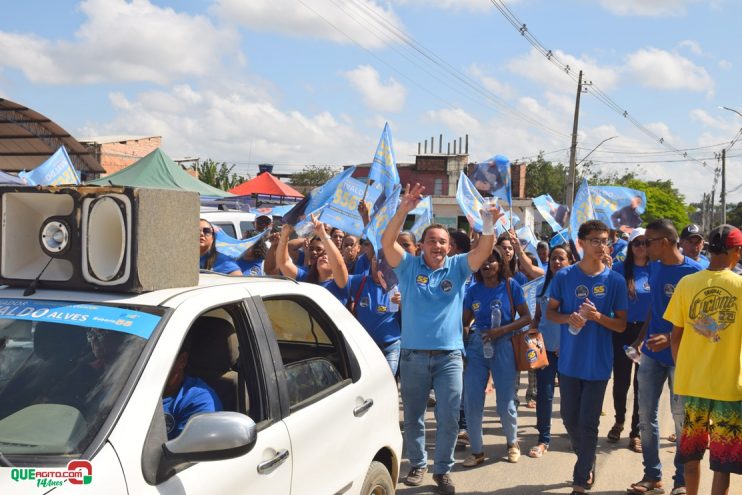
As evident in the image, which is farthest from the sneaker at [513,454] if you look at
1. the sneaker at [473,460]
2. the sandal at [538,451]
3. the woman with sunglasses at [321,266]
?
the woman with sunglasses at [321,266]

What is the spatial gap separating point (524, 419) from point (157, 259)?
255 inches

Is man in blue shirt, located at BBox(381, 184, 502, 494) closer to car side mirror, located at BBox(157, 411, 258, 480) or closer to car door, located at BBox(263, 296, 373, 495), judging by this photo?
car door, located at BBox(263, 296, 373, 495)

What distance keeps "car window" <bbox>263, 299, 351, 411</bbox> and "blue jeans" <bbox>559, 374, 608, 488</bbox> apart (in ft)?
8.16

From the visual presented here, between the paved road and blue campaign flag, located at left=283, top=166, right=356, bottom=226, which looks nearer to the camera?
the paved road

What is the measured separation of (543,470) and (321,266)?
8.54 feet

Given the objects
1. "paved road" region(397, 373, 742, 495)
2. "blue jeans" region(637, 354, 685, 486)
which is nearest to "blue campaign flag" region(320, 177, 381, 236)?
"paved road" region(397, 373, 742, 495)

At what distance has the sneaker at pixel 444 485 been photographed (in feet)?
19.6

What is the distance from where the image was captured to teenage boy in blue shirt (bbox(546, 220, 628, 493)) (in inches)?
227

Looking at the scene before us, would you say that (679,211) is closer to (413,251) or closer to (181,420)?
(413,251)

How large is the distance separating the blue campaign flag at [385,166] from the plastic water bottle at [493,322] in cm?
160

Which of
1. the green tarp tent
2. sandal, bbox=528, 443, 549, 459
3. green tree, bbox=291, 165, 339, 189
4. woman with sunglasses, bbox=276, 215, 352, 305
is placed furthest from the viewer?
green tree, bbox=291, 165, 339, 189

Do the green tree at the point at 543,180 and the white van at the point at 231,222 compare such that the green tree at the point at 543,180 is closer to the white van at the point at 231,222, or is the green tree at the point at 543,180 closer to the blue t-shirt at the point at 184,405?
the white van at the point at 231,222

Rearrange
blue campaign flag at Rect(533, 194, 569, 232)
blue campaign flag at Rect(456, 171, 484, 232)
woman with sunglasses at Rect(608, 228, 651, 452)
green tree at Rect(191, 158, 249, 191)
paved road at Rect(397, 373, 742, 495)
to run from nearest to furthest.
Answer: paved road at Rect(397, 373, 742, 495) < woman with sunglasses at Rect(608, 228, 651, 452) < blue campaign flag at Rect(456, 171, 484, 232) < blue campaign flag at Rect(533, 194, 569, 232) < green tree at Rect(191, 158, 249, 191)

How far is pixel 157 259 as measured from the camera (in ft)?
9.82
